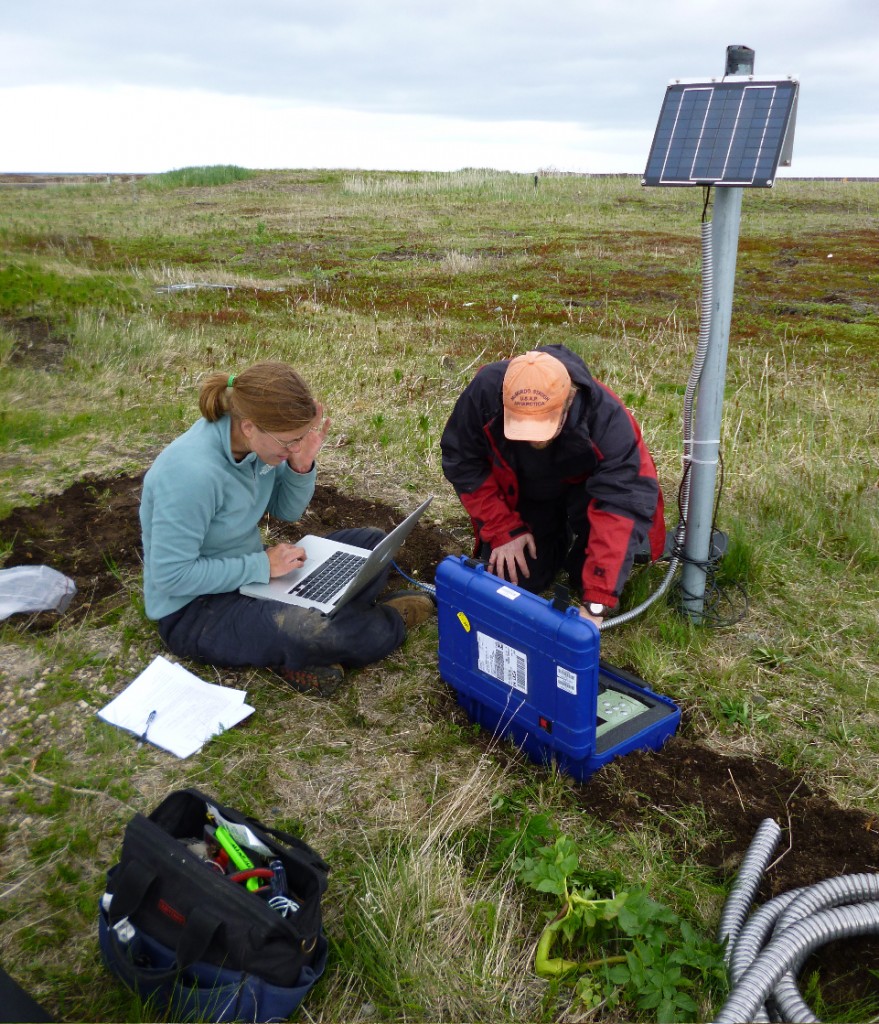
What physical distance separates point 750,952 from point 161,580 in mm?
2304

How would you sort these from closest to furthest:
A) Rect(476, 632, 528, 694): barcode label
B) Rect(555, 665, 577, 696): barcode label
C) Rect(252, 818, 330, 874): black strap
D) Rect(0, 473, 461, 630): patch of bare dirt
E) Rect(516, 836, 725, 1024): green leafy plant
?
Rect(516, 836, 725, 1024): green leafy plant, Rect(252, 818, 330, 874): black strap, Rect(555, 665, 577, 696): barcode label, Rect(476, 632, 528, 694): barcode label, Rect(0, 473, 461, 630): patch of bare dirt

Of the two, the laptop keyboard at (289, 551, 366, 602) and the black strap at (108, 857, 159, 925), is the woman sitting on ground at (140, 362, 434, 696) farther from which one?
the black strap at (108, 857, 159, 925)

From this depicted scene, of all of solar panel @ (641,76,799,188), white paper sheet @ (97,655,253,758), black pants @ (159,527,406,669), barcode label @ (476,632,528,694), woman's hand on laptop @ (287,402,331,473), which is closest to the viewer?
barcode label @ (476,632,528,694)

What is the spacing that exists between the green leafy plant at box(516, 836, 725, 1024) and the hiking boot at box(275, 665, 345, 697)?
3.94ft

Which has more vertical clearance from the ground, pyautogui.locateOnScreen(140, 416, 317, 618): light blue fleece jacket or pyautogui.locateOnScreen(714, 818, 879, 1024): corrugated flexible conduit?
pyautogui.locateOnScreen(140, 416, 317, 618): light blue fleece jacket

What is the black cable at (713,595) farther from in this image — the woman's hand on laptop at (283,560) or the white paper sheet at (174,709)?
the white paper sheet at (174,709)

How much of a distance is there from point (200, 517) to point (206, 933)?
5.17 feet

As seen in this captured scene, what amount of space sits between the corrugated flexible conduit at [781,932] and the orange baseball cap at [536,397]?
5.21 ft

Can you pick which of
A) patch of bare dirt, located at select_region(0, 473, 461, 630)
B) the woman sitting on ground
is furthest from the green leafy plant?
patch of bare dirt, located at select_region(0, 473, 461, 630)

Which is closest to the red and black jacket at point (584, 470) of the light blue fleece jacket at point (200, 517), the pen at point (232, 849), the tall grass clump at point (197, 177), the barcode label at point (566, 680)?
the barcode label at point (566, 680)

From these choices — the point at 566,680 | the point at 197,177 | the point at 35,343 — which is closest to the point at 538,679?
the point at 566,680

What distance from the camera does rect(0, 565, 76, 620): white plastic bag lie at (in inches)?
144

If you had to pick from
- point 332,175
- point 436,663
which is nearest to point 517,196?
point 332,175

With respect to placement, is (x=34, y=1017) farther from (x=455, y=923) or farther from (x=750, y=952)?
(x=750, y=952)
